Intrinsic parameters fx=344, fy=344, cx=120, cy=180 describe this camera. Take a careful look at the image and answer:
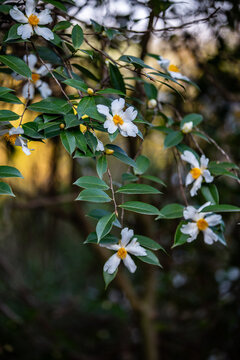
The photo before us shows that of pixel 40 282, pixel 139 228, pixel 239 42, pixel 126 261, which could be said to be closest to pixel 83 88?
pixel 126 261

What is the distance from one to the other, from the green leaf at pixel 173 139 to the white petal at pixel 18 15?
0.37 m

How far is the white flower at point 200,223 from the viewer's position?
0.65 m

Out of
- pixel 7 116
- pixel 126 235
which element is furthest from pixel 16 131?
pixel 126 235

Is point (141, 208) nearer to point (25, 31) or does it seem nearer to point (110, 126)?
point (110, 126)

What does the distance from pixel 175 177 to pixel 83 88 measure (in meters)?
0.88

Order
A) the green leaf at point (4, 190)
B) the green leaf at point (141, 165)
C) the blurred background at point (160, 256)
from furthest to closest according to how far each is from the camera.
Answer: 1. the blurred background at point (160, 256)
2. the green leaf at point (141, 165)
3. the green leaf at point (4, 190)

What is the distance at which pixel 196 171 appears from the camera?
2.32 feet

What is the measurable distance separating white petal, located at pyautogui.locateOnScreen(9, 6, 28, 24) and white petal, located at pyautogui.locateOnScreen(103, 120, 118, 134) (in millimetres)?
235

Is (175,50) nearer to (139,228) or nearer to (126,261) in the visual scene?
(139,228)

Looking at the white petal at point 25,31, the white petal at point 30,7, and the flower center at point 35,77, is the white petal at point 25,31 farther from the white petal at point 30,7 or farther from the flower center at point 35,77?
the flower center at point 35,77

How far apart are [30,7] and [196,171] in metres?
0.44

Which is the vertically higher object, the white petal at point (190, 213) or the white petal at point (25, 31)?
the white petal at point (25, 31)

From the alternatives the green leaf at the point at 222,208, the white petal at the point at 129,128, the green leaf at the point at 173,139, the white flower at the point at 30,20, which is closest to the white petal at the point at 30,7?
the white flower at the point at 30,20

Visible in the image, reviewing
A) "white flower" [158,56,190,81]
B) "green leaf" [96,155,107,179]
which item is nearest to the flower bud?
"white flower" [158,56,190,81]
